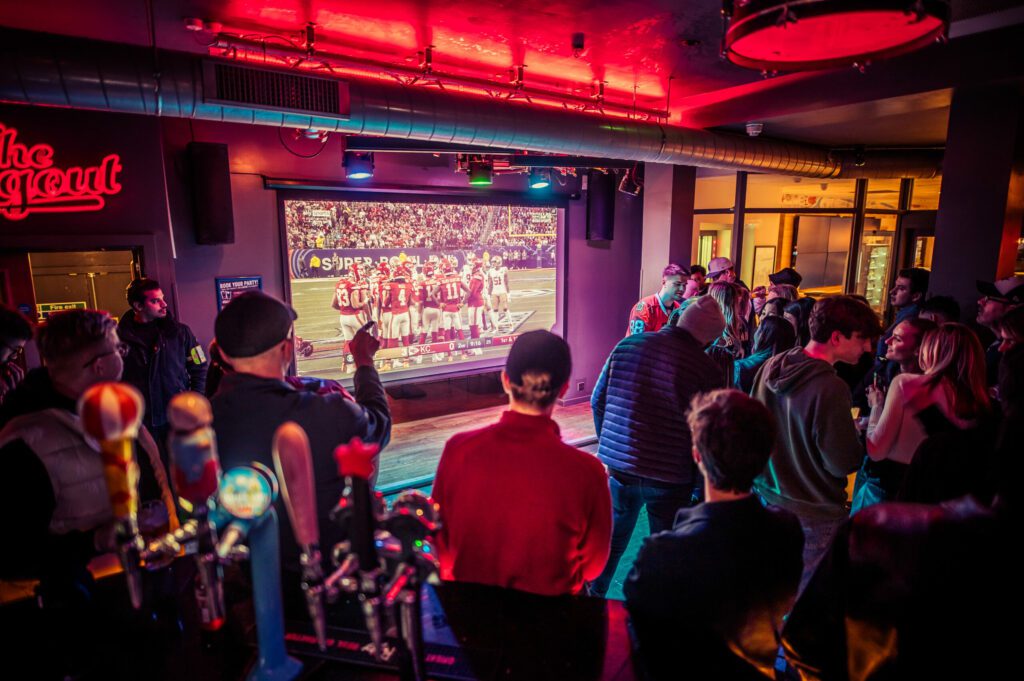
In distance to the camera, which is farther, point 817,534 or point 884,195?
point 884,195

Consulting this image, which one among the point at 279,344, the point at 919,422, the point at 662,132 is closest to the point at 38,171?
the point at 279,344

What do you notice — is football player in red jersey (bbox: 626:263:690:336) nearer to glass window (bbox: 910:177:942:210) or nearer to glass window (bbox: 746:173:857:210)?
glass window (bbox: 746:173:857:210)

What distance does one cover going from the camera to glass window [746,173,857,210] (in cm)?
823

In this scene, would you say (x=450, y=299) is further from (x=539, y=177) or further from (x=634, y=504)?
(x=634, y=504)

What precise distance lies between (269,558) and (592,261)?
6736mm

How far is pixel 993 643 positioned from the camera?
1.11 metres

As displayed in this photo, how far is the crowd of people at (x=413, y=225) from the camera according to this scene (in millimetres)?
5637

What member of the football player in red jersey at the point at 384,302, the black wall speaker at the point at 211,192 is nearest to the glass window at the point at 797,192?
the football player in red jersey at the point at 384,302

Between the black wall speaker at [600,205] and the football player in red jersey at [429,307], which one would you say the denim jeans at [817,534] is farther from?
the black wall speaker at [600,205]

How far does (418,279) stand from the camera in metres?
6.38

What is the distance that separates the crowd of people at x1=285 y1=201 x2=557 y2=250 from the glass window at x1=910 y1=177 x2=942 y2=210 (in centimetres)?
609

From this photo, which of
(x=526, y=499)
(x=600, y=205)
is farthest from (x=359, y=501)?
(x=600, y=205)

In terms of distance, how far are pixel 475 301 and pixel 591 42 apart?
11.3 feet

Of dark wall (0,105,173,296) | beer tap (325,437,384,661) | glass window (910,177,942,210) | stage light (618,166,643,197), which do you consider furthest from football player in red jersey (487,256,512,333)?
glass window (910,177,942,210)
